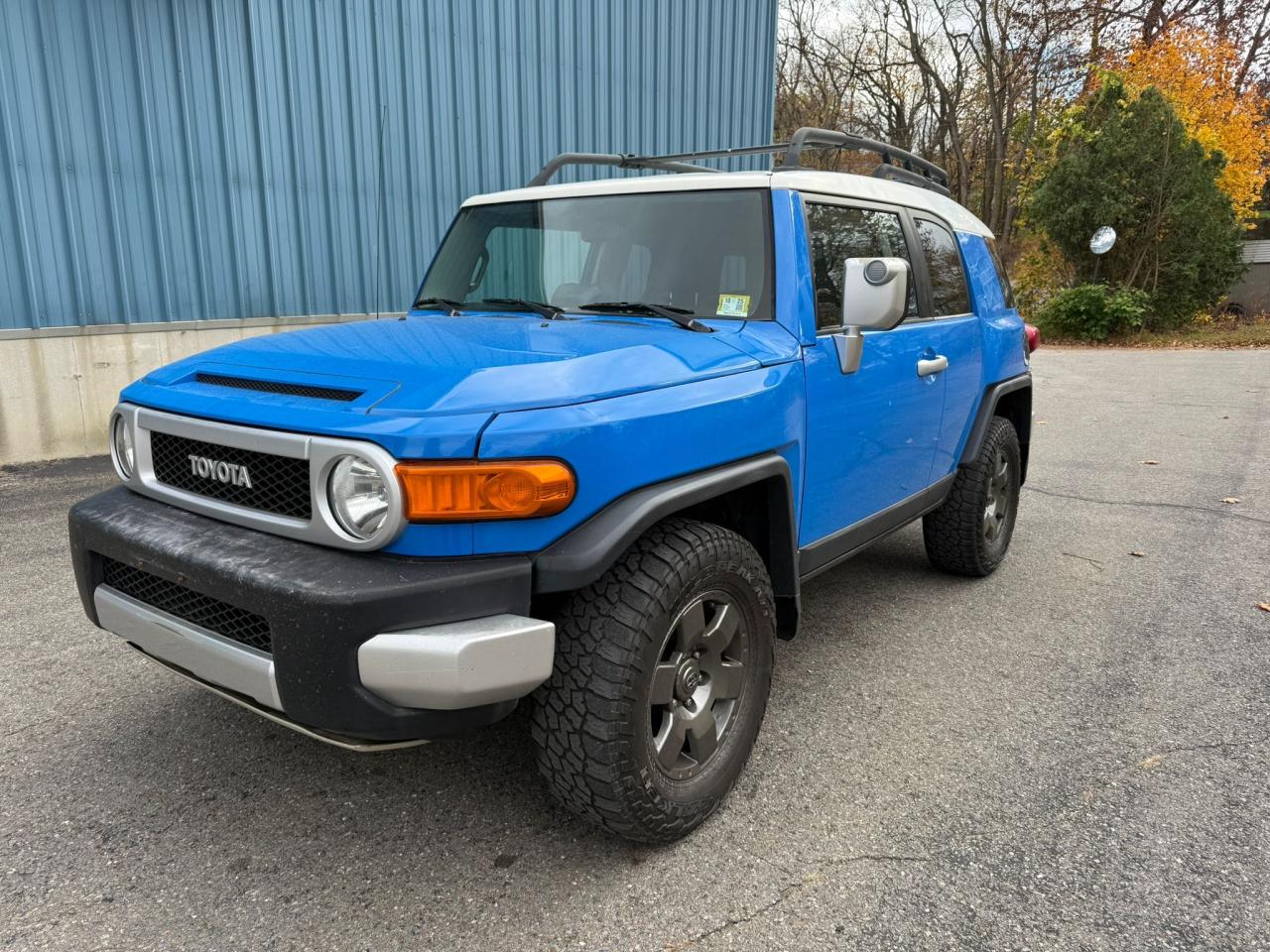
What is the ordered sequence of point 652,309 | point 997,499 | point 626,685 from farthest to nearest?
point 997,499, point 652,309, point 626,685

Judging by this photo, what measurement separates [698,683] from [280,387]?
4.58 ft

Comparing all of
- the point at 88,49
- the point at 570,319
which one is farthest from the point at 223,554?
the point at 88,49

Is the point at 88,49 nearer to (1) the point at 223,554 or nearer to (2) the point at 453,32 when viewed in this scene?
(2) the point at 453,32

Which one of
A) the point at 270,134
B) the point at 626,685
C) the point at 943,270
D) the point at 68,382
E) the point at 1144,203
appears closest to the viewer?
the point at 626,685

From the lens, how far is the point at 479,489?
1.99 m

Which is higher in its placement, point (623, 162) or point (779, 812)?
point (623, 162)

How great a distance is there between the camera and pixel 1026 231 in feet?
72.6

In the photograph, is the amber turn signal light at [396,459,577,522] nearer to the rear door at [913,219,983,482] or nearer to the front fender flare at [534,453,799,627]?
the front fender flare at [534,453,799,627]

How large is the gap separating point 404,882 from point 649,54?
10724mm

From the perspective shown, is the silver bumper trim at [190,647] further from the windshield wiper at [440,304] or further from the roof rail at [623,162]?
the roof rail at [623,162]

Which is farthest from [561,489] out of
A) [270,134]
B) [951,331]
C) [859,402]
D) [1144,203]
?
[1144,203]

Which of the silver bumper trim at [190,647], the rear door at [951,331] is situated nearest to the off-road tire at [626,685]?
the silver bumper trim at [190,647]

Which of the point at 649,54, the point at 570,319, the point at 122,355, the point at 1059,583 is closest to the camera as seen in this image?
the point at 570,319

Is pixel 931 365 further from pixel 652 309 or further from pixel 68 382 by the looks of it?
pixel 68 382
